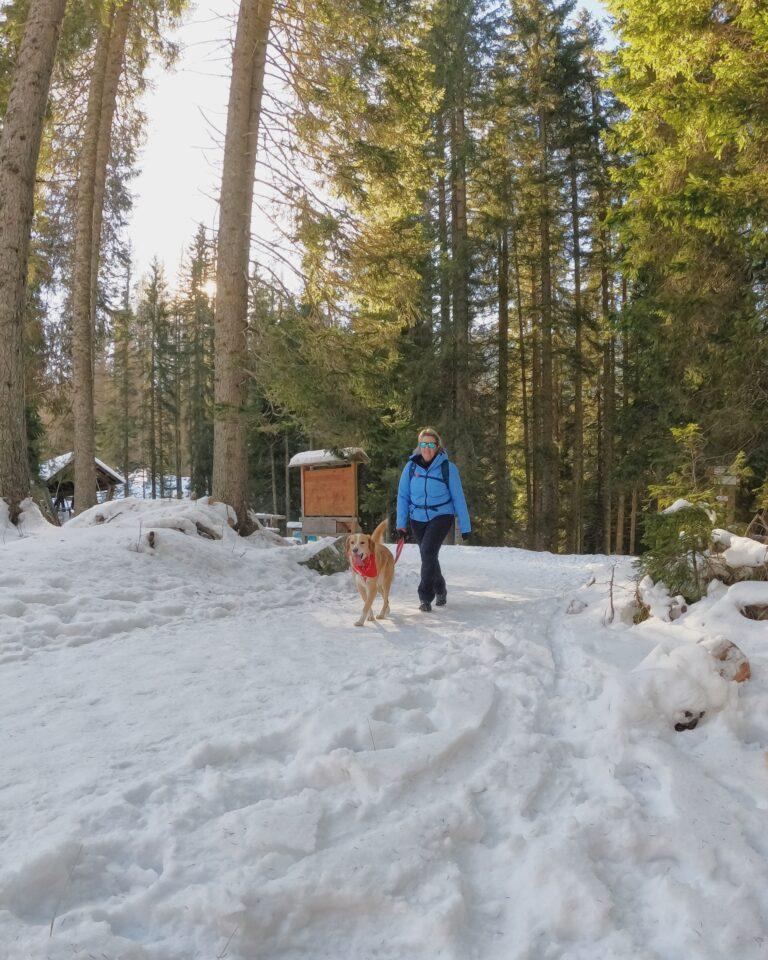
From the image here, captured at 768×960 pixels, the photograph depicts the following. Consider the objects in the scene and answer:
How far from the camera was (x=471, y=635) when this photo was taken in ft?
16.2

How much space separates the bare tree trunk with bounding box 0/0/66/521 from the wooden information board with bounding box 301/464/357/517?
28.2ft

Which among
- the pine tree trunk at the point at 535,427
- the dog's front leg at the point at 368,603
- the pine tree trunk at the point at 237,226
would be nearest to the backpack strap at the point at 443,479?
the dog's front leg at the point at 368,603

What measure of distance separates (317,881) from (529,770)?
114 cm

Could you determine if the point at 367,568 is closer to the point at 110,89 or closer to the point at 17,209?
the point at 17,209

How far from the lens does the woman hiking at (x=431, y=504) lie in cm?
660

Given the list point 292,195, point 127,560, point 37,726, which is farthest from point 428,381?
→ point 37,726

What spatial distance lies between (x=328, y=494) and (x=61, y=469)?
10956mm

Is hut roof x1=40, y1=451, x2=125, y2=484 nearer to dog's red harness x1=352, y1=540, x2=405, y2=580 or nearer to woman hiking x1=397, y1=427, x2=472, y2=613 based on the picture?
woman hiking x1=397, y1=427, x2=472, y2=613

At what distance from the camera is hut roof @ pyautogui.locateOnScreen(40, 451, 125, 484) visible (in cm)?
2080

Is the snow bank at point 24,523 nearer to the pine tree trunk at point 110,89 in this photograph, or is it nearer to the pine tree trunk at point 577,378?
the pine tree trunk at point 110,89

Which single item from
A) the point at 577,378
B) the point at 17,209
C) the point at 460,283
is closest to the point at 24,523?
the point at 17,209

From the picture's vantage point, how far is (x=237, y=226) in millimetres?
8750

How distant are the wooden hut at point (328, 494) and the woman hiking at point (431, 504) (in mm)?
7975

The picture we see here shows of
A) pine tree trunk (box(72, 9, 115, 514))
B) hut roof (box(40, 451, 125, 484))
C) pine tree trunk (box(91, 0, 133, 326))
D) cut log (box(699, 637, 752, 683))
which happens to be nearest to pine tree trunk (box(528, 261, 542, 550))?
Result: pine tree trunk (box(91, 0, 133, 326))
